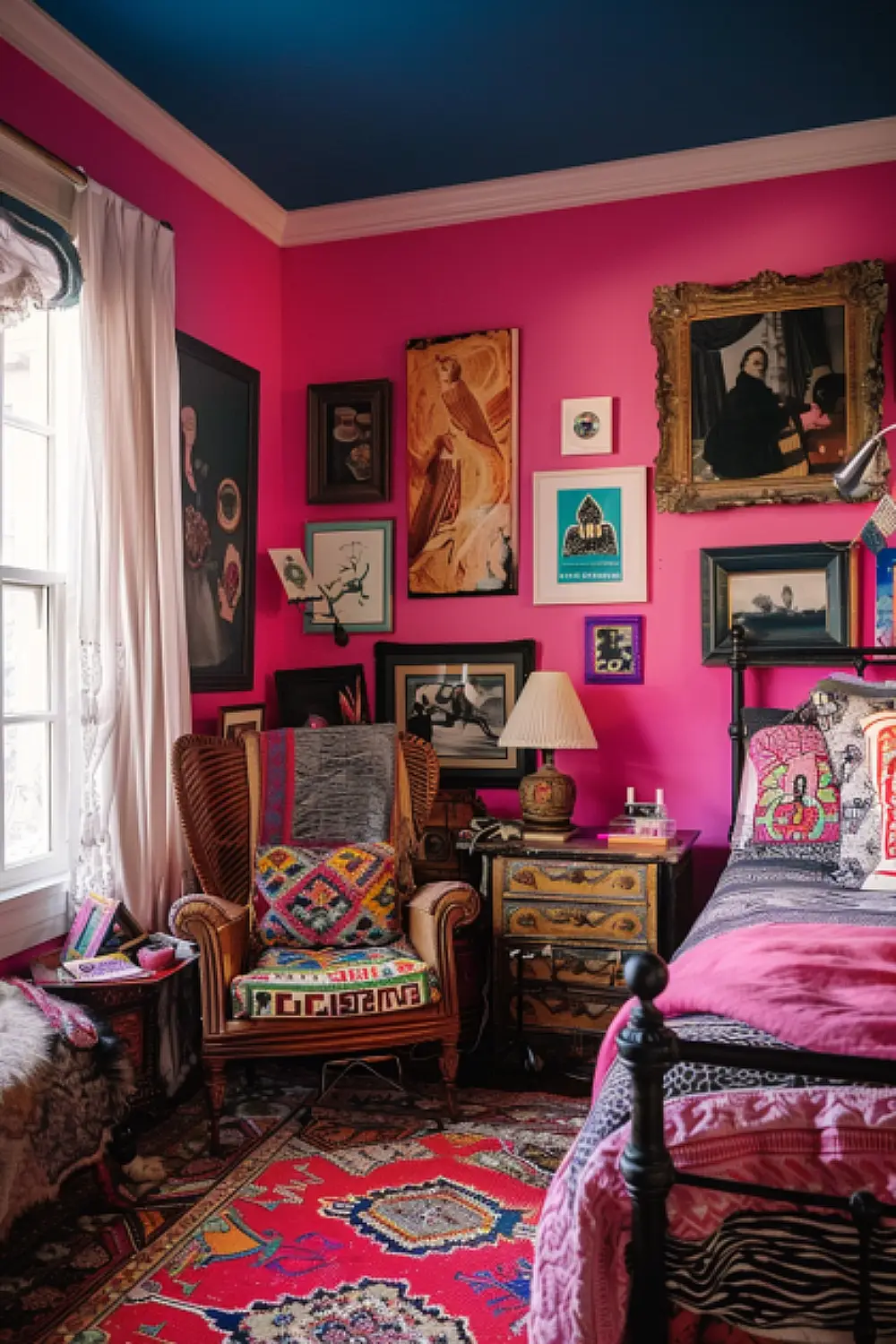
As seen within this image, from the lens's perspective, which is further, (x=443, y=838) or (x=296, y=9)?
(x=443, y=838)

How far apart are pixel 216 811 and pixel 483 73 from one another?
2373mm

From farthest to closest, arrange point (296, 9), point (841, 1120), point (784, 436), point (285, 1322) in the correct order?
point (784, 436) < point (296, 9) < point (285, 1322) < point (841, 1120)

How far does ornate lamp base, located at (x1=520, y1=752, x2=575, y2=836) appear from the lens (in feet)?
11.8

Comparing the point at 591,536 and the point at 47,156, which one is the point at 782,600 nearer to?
the point at 591,536

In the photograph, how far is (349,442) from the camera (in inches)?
167

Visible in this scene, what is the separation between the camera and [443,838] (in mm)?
3904

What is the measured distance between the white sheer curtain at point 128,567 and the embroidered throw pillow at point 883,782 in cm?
205

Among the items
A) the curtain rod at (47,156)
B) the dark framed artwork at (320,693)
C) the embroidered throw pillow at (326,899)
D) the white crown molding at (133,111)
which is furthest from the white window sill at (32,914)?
the white crown molding at (133,111)

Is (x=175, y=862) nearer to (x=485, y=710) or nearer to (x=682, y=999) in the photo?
(x=485, y=710)

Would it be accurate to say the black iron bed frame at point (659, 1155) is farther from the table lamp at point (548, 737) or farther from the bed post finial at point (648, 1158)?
the table lamp at point (548, 737)

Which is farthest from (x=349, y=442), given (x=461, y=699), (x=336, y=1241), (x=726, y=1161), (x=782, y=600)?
(x=726, y=1161)

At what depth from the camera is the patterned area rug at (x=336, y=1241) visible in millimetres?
2123

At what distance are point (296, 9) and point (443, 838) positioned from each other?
2.61 metres

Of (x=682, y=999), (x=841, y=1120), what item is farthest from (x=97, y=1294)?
(x=841, y=1120)
